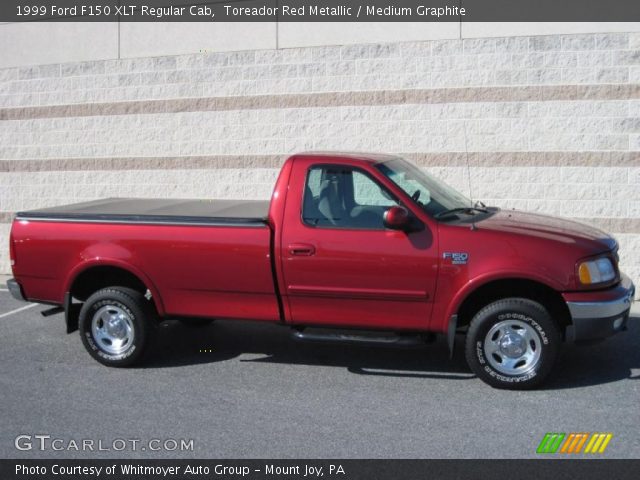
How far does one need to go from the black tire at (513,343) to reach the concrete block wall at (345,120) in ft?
14.0

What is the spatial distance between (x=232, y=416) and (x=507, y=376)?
2.21 metres

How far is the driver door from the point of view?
682 cm

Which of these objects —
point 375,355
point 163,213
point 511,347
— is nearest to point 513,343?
point 511,347

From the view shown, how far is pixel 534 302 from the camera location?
6668mm

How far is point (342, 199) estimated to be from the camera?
716 centimetres

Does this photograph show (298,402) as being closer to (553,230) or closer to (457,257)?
(457,257)

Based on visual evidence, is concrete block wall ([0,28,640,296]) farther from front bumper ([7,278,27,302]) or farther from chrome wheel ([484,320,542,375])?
front bumper ([7,278,27,302])

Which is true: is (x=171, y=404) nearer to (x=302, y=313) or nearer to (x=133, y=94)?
(x=302, y=313)

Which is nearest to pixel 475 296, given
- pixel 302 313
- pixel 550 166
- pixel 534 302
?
pixel 534 302

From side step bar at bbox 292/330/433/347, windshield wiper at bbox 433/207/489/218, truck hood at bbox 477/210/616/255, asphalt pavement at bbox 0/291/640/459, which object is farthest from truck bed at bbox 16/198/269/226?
truck hood at bbox 477/210/616/255

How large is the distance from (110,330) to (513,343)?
3.57 m

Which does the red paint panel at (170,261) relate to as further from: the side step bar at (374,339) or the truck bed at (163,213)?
the side step bar at (374,339)

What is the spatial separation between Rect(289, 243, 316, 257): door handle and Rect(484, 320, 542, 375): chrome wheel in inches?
62.4

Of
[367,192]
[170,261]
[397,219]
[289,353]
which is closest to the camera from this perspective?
[397,219]
